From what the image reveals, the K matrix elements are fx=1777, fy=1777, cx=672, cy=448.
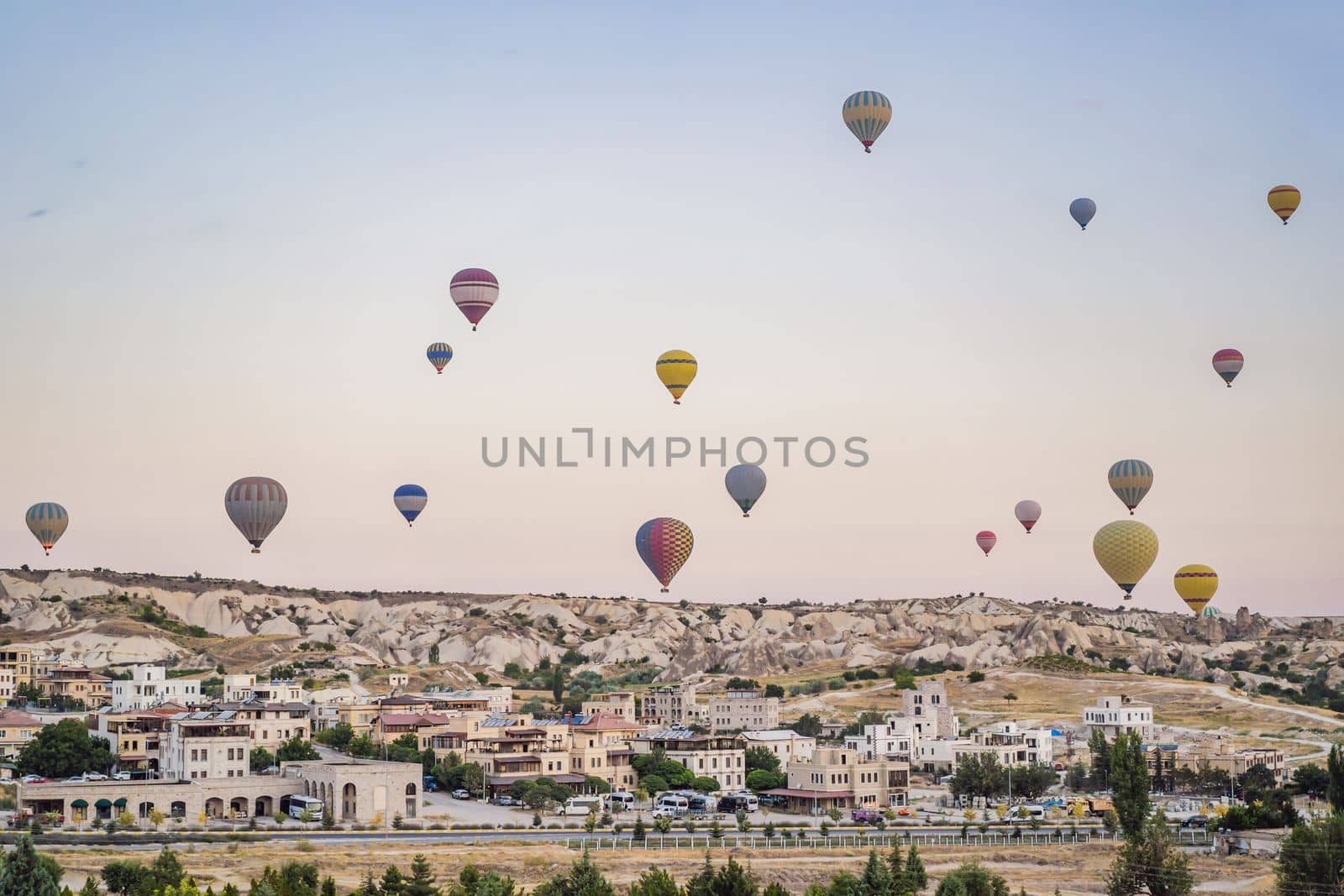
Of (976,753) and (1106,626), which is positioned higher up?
(1106,626)

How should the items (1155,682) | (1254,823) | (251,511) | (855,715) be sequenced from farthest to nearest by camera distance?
(1155,682)
(855,715)
(251,511)
(1254,823)

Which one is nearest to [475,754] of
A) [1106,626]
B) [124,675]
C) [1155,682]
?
[124,675]

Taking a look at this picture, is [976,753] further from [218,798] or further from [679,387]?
[218,798]

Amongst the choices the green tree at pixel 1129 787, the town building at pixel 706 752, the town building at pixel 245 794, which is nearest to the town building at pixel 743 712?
the town building at pixel 706 752

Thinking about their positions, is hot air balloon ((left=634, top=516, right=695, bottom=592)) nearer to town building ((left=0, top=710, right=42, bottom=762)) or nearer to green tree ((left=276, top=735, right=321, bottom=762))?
green tree ((left=276, top=735, right=321, bottom=762))

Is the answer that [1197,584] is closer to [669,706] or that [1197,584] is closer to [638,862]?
[669,706]

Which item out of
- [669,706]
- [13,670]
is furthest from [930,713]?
[13,670]
